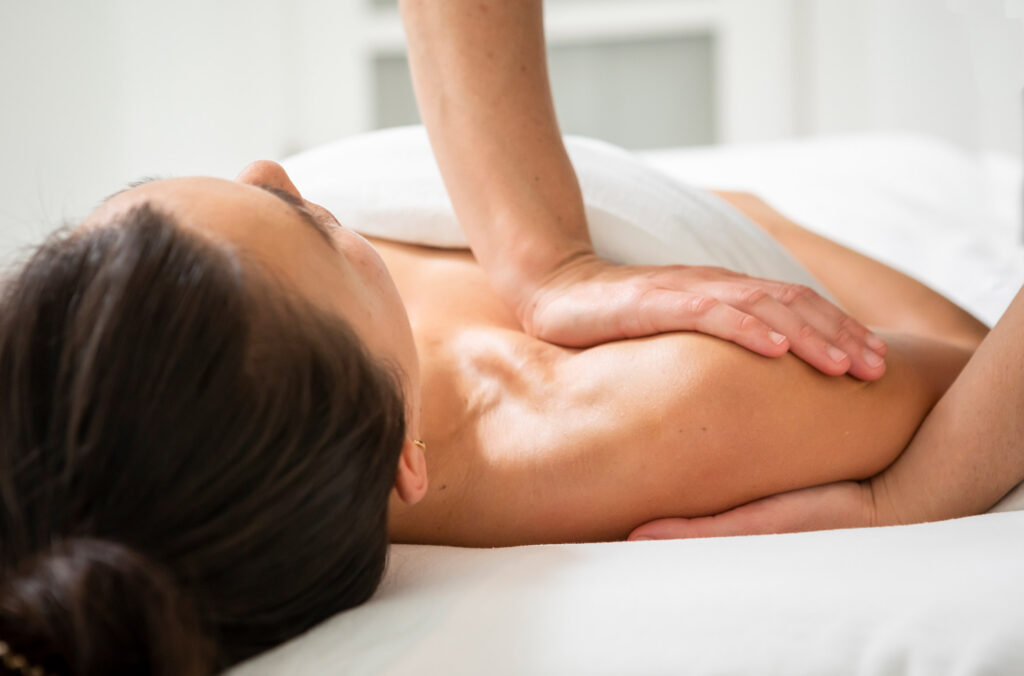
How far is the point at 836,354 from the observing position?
77 centimetres

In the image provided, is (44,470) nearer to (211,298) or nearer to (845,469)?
(211,298)

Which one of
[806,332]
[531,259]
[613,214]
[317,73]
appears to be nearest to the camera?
[806,332]

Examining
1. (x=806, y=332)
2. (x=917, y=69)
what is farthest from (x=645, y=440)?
(x=917, y=69)

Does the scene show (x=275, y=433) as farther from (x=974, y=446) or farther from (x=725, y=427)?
(x=974, y=446)

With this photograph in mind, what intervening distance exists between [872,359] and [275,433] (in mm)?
505

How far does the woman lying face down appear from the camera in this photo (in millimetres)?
499

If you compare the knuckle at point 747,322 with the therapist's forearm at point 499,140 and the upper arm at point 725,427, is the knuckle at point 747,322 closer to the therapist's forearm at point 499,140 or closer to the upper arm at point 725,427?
the upper arm at point 725,427

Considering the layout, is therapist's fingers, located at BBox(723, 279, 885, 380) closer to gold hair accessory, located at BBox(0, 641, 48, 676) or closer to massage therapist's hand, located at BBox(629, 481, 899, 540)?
massage therapist's hand, located at BBox(629, 481, 899, 540)

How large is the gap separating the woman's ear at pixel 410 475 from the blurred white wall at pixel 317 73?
2231 mm

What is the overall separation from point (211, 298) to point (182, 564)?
153 mm

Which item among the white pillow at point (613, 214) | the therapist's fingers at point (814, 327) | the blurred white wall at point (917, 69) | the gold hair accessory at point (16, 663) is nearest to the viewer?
the gold hair accessory at point (16, 663)

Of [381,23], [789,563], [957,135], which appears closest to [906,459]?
[789,563]

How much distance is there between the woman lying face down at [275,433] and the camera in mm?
499

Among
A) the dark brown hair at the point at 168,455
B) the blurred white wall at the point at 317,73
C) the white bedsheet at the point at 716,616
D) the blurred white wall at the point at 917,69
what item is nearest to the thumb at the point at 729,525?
the white bedsheet at the point at 716,616
